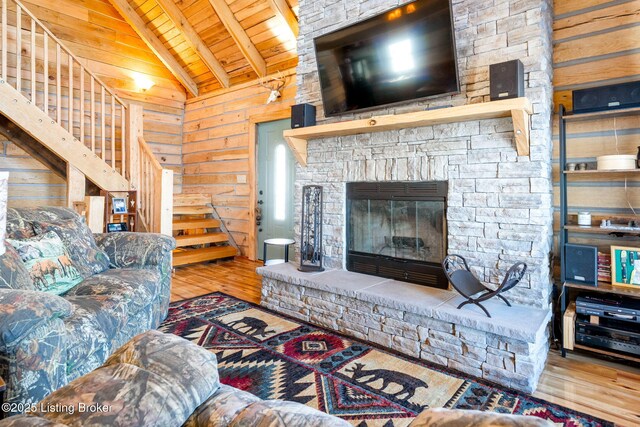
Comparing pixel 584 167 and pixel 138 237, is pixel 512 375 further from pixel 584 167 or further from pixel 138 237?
Answer: pixel 138 237

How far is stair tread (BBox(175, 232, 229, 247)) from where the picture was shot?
5.04 meters

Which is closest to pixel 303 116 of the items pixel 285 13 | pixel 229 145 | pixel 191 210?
pixel 285 13

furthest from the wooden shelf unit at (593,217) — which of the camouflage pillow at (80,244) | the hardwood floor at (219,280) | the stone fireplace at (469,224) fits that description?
the camouflage pillow at (80,244)

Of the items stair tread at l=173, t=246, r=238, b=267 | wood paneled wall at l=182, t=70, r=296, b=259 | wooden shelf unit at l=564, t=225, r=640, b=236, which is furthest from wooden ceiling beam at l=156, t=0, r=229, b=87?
wooden shelf unit at l=564, t=225, r=640, b=236

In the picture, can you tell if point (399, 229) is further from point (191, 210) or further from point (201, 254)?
point (191, 210)

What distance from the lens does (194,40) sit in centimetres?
527

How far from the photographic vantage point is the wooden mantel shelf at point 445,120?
2.26m

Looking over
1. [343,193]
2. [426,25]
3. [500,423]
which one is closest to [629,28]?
[426,25]

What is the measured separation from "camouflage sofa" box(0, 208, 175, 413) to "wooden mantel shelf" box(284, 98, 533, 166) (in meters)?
1.55

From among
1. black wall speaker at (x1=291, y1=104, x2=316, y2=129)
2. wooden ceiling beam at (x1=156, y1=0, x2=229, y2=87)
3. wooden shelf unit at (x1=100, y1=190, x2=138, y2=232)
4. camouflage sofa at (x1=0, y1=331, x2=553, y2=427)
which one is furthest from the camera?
wooden ceiling beam at (x1=156, y1=0, x2=229, y2=87)

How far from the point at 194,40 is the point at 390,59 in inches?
138

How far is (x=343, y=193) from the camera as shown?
3375 millimetres

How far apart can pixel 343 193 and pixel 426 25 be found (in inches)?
56.8

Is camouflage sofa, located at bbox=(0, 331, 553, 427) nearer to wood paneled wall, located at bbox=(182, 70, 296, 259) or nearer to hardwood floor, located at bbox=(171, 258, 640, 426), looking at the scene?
hardwood floor, located at bbox=(171, 258, 640, 426)
